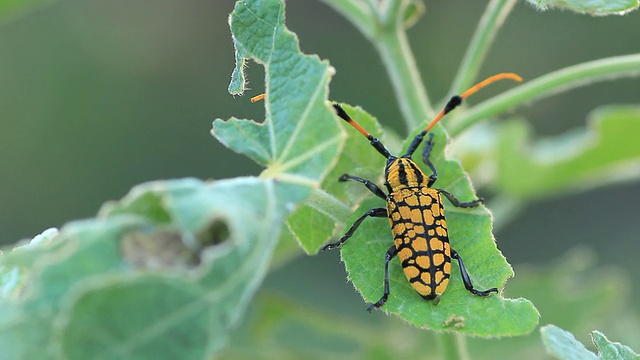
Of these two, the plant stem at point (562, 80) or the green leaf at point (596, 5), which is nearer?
the green leaf at point (596, 5)

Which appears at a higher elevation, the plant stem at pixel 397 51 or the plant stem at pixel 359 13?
the plant stem at pixel 359 13

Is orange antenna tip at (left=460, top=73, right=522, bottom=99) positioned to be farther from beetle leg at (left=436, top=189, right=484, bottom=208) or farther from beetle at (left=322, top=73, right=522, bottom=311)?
beetle leg at (left=436, top=189, right=484, bottom=208)

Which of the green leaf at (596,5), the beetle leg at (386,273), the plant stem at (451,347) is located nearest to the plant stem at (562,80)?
the green leaf at (596,5)

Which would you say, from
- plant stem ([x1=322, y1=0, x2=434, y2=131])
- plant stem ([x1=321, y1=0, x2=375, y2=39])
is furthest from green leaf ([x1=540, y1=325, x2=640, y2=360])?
plant stem ([x1=321, y1=0, x2=375, y2=39])

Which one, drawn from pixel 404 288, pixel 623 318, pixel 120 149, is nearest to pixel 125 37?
pixel 120 149

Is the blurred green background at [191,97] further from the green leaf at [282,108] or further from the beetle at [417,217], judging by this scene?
the green leaf at [282,108]
